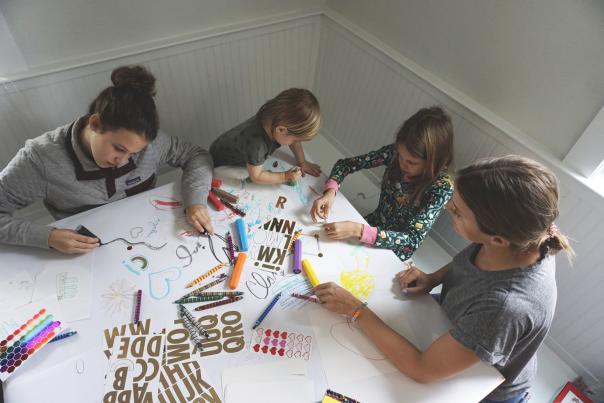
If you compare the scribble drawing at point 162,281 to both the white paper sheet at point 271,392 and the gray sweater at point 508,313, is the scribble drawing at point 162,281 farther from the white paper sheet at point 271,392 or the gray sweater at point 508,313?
the gray sweater at point 508,313

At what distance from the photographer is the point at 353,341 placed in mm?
838

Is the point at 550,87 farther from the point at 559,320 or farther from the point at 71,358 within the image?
the point at 71,358

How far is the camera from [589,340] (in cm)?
137

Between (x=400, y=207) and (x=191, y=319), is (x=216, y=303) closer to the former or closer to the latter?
(x=191, y=319)

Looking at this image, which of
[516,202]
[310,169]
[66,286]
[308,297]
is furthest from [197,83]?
[516,202]

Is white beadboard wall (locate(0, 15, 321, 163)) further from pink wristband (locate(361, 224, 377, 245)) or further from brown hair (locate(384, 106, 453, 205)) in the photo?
pink wristband (locate(361, 224, 377, 245))

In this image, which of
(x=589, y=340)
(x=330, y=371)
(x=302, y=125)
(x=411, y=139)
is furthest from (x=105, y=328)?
(x=589, y=340)

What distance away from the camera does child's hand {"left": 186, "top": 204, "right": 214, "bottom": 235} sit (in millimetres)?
1024

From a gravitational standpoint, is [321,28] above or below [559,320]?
above

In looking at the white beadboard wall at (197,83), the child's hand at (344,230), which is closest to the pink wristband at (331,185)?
the child's hand at (344,230)

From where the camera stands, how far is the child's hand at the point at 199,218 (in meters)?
1.02

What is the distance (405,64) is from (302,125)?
0.76 meters

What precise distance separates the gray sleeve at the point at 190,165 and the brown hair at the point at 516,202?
0.76 meters

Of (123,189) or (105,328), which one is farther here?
(123,189)
